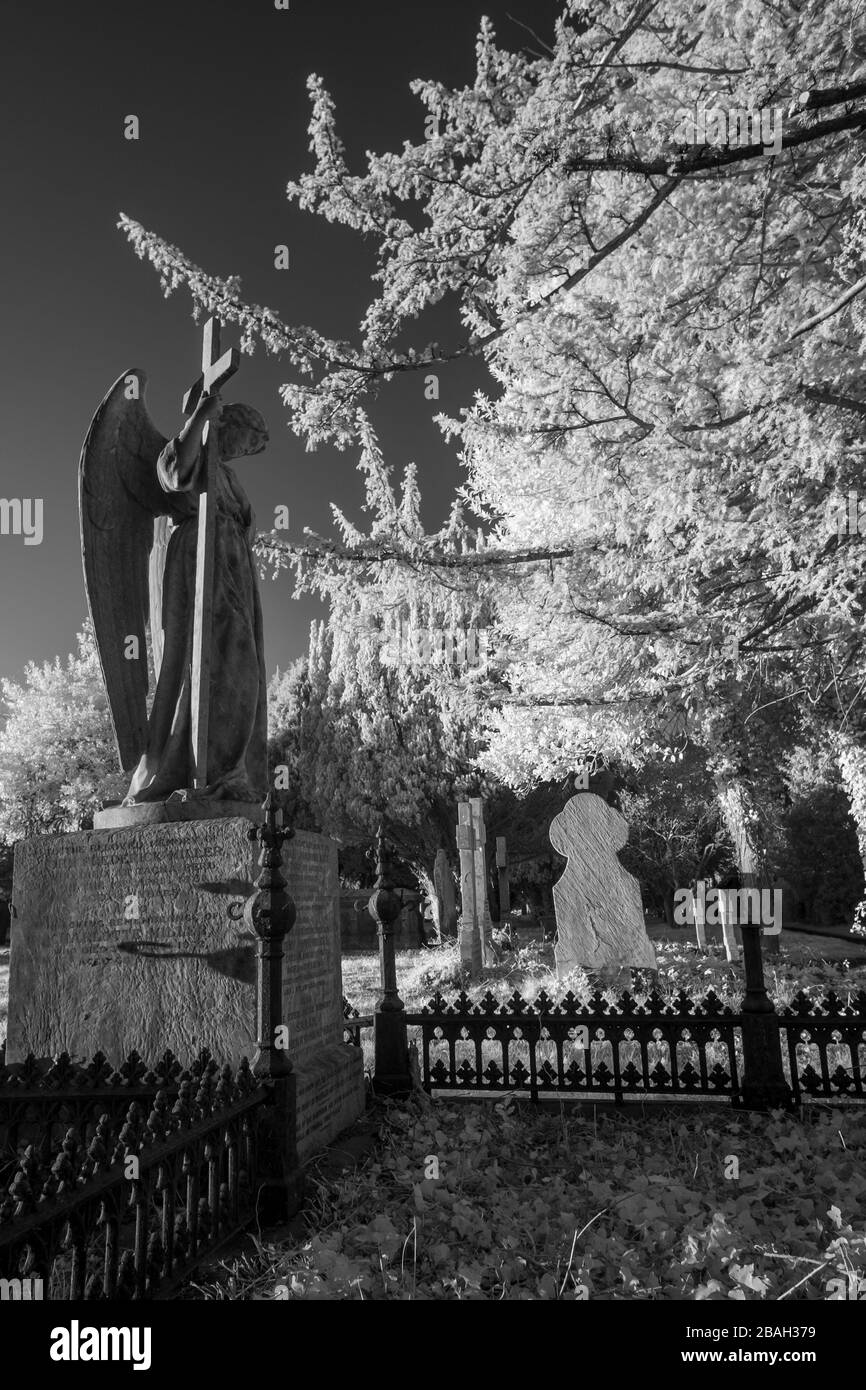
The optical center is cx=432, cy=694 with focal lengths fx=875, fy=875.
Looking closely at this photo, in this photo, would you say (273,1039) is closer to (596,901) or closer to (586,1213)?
(586,1213)

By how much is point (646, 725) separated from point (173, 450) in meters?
7.81

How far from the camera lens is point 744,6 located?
5.16 metres

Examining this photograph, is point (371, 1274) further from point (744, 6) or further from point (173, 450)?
point (744, 6)

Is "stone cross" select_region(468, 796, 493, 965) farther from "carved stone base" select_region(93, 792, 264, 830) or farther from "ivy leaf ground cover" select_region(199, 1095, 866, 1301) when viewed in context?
"carved stone base" select_region(93, 792, 264, 830)

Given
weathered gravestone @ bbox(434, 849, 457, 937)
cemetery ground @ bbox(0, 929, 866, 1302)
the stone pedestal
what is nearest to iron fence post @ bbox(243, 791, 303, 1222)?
cemetery ground @ bbox(0, 929, 866, 1302)

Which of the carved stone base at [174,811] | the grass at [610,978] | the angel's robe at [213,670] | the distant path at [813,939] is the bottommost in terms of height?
the distant path at [813,939]

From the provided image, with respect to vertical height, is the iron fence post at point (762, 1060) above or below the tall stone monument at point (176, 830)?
below

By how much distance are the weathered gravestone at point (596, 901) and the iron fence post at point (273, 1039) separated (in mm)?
7578

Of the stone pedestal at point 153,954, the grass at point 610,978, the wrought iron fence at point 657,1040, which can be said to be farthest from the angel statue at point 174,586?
the grass at point 610,978

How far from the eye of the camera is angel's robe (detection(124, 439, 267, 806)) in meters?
5.55

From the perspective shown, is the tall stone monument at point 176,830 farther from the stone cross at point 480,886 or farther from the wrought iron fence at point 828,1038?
the stone cross at point 480,886

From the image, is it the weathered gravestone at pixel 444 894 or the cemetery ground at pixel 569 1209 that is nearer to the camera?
the cemetery ground at pixel 569 1209

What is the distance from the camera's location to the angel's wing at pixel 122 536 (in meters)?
5.91

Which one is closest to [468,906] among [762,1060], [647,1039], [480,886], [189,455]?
[480,886]
